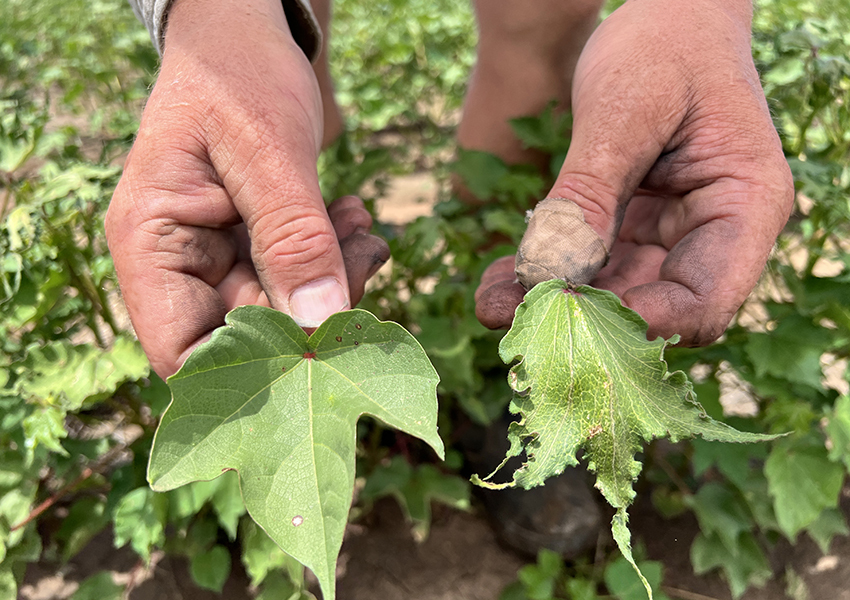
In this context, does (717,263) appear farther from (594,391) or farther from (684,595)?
(684,595)

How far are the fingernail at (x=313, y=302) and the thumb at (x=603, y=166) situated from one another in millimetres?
334

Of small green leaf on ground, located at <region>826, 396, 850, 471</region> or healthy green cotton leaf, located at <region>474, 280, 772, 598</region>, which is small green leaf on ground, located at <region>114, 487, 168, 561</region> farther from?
small green leaf on ground, located at <region>826, 396, 850, 471</region>

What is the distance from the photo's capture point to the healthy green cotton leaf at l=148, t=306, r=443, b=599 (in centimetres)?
79

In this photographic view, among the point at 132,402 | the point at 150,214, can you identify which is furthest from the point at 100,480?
the point at 150,214

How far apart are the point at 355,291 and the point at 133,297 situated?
40cm

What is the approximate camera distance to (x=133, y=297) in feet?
3.51

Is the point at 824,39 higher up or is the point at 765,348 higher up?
the point at 824,39

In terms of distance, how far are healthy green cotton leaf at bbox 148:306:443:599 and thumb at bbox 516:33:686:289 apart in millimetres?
316

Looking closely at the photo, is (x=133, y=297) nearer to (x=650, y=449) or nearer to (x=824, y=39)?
(x=650, y=449)

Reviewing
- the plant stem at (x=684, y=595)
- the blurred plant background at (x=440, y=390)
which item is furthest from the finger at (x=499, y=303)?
the plant stem at (x=684, y=595)

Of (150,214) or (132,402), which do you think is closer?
(150,214)

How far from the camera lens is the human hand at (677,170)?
1023mm

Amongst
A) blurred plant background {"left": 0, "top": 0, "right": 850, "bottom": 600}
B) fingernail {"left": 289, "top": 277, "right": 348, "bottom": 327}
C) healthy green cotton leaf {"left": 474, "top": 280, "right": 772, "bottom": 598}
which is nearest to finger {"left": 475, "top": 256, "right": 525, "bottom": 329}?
healthy green cotton leaf {"left": 474, "top": 280, "right": 772, "bottom": 598}

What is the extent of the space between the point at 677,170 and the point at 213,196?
2.81ft
